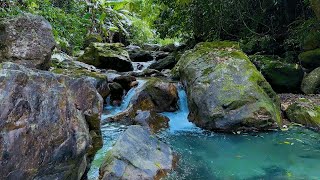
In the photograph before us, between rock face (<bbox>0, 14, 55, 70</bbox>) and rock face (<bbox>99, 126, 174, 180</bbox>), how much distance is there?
10.9 feet

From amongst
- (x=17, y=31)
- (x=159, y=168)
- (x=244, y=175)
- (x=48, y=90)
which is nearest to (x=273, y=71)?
(x=244, y=175)

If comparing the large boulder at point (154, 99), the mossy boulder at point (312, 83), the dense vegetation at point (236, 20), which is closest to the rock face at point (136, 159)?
the large boulder at point (154, 99)

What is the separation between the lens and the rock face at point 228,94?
6.61 m

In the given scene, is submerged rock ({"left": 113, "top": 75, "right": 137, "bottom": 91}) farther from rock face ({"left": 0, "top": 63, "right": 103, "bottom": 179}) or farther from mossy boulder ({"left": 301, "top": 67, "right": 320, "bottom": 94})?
rock face ({"left": 0, "top": 63, "right": 103, "bottom": 179})

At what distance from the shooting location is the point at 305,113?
6.85m

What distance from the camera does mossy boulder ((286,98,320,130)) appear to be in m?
6.67

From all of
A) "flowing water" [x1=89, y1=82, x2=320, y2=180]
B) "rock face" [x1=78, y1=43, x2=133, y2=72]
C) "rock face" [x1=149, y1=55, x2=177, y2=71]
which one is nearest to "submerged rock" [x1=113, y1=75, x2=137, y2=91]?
"flowing water" [x1=89, y1=82, x2=320, y2=180]

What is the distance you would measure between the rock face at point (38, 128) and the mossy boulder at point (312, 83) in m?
7.10

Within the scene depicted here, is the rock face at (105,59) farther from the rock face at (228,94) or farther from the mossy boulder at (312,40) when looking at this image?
the mossy boulder at (312,40)

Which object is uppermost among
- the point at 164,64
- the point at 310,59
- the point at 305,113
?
the point at 310,59

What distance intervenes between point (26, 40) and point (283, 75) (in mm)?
6846

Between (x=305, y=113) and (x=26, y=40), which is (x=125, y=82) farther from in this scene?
(x=305, y=113)

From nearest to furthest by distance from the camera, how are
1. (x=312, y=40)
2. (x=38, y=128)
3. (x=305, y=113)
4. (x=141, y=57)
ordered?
(x=38, y=128), (x=305, y=113), (x=312, y=40), (x=141, y=57)

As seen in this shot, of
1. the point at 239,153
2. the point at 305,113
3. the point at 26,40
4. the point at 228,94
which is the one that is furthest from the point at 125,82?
the point at 305,113
